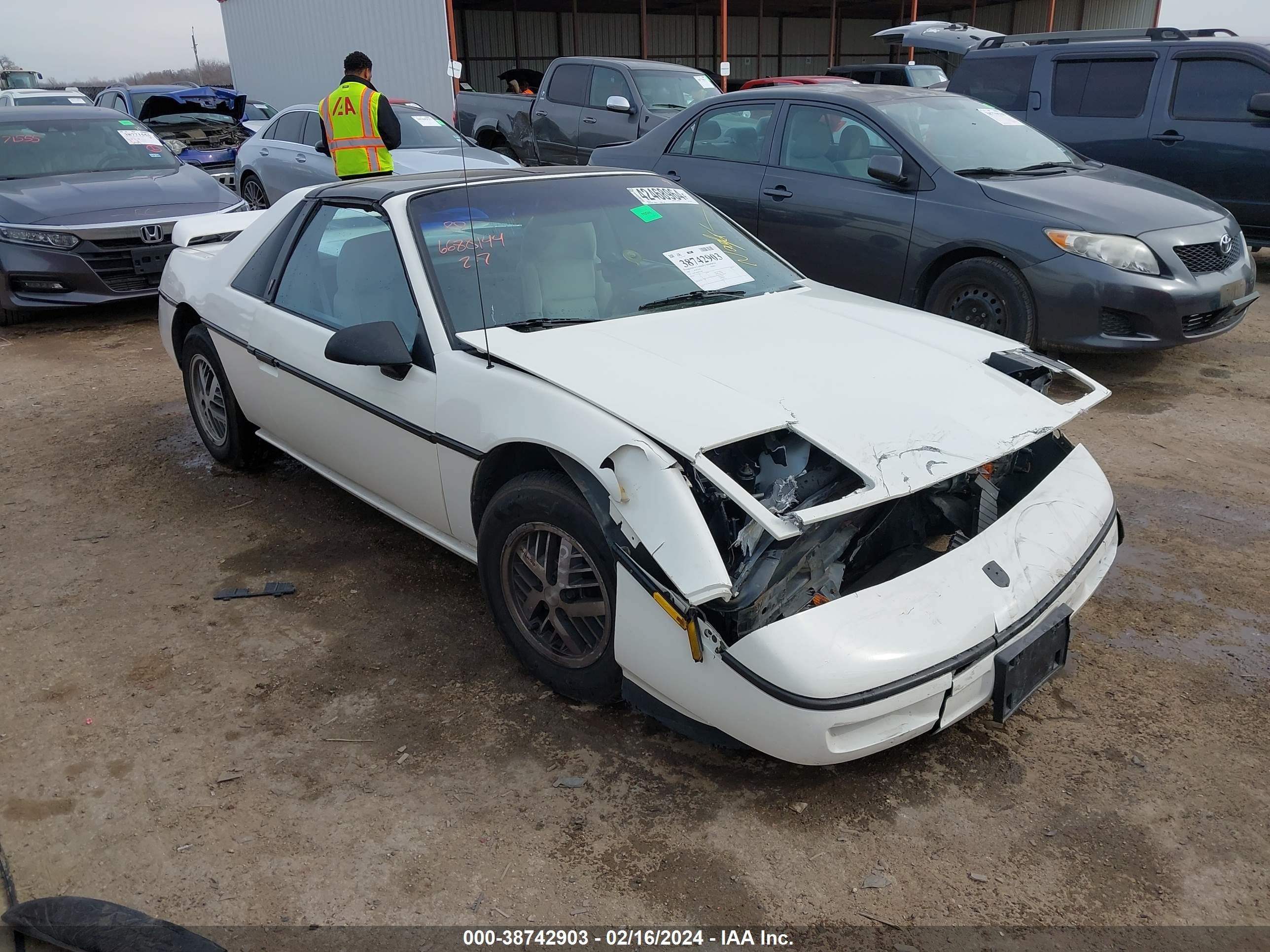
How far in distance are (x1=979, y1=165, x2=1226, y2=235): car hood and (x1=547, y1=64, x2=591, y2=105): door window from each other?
A: 6.65 m

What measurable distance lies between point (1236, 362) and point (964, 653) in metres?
5.07

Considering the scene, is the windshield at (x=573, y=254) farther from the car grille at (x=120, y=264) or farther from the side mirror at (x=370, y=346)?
the car grille at (x=120, y=264)

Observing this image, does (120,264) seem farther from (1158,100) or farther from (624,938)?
(1158,100)

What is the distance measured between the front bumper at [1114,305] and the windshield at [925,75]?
1056 cm

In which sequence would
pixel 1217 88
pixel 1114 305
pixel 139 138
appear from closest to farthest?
pixel 1114 305 < pixel 1217 88 < pixel 139 138

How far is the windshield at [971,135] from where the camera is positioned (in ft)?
19.4

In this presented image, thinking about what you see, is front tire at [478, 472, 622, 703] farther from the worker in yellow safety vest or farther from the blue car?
the blue car

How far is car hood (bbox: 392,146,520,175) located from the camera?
29.6 feet

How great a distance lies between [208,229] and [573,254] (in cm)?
268

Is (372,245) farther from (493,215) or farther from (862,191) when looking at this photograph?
(862,191)

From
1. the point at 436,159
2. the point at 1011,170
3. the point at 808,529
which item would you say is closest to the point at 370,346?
the point at 808,529

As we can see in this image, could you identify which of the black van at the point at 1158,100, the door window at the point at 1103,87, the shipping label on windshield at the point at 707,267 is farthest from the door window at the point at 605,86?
the shipping label on windshield at the point at 707,267

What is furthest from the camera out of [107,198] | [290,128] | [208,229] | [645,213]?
[290,128]

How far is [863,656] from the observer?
7.36 ft
